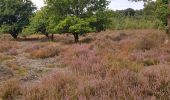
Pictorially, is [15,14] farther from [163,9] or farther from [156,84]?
[156,84]

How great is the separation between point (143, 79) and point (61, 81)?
6.21 feet

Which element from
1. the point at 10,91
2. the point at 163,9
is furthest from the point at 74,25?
the point at 10,91

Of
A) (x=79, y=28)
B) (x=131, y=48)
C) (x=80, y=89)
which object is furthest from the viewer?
(x=79, y=28)

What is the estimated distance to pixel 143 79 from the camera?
709 centimetres

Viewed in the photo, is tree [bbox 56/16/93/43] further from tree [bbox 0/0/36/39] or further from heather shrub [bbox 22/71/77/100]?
heather shrub [bbox 22/71/77/100]

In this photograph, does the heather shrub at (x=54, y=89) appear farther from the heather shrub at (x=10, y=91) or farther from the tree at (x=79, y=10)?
the tree at (x=79, y=10)

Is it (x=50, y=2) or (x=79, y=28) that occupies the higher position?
(x=50, y=2)

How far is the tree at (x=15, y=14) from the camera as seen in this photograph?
121 ft

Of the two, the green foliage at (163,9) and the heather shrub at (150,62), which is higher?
the green foliage at (163,9)

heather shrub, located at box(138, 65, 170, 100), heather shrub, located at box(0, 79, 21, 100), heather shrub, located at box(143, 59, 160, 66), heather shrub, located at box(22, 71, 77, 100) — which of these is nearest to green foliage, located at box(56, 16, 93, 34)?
heather shrub, located at box(143, 59, 160, 66)

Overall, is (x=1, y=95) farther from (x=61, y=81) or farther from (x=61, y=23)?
(x=61, y=23)

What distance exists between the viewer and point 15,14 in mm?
37719

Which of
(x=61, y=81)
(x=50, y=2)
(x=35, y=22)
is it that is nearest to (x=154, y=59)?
(x=61, y=81)

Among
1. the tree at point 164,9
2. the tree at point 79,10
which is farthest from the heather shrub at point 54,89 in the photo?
the tree at point 79,10
